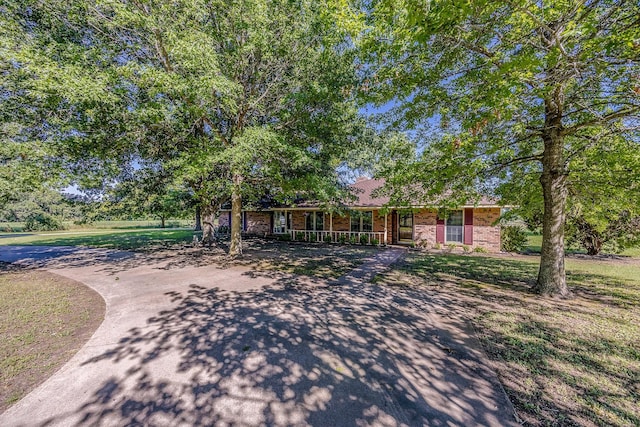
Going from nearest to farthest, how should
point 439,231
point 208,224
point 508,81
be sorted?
point 508,81
point 439,231
point 208,224

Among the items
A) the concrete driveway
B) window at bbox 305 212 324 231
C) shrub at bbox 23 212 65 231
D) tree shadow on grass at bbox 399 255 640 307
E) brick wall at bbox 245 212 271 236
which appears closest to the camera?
the concrete driveway

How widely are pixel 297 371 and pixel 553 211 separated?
753cm

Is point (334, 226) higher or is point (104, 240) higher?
point (334, 226)

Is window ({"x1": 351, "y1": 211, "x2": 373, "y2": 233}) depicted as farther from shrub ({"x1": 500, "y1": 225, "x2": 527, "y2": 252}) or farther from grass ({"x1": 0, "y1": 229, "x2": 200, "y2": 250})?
grass ({"x1": 0, "y1": 229, "x2": 200, "y2": 250})

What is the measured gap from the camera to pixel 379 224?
17.5 meters

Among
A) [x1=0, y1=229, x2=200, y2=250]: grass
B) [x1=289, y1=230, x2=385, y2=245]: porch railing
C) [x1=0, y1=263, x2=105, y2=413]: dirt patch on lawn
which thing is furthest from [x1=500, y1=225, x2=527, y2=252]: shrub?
[x1=0, y1=229, x2=200, y2=250]: grass

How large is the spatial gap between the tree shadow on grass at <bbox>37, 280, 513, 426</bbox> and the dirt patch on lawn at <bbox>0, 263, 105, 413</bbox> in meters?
0.64

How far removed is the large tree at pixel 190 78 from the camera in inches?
278

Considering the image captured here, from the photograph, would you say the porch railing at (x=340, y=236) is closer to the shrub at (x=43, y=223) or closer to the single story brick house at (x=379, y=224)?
the single story brick house at (x=379, y=224)

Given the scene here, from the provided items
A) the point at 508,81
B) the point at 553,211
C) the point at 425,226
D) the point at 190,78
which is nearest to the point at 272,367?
the point at 508,81

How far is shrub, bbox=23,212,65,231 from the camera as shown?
3222 cm

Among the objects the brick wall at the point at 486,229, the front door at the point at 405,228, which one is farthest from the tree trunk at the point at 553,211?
the front door at the point at 405,228

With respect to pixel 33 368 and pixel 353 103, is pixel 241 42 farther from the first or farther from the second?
pixel 33 368

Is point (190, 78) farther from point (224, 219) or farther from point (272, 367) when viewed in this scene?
point (224, 219)
